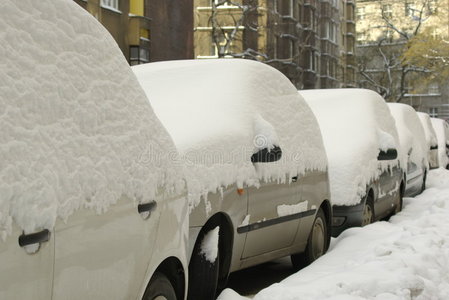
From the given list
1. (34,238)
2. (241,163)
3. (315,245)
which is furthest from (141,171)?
(315,245)

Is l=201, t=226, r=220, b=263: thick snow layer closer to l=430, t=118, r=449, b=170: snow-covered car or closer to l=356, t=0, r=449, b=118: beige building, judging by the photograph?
l=430, t=118, r=449, b=170: snow-covered car

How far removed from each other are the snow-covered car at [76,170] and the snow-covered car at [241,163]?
3.64 ft

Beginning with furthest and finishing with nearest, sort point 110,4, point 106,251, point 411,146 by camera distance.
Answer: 1. point 110,4
2. point 411,146
3. point 106,251

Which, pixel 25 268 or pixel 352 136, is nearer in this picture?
pixel 25 268

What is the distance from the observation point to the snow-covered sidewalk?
16.7 ft

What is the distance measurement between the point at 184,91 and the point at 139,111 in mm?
2451

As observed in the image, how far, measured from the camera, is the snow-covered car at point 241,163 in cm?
527

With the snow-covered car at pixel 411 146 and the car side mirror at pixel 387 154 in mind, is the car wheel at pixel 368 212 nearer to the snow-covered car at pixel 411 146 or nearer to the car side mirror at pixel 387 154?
the car side mirror at pixel 387 154

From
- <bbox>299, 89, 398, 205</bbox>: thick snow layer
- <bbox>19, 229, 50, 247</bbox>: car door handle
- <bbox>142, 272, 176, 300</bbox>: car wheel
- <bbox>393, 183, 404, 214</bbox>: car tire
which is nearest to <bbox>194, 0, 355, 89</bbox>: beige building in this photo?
<bbox>393, 183, 404, 214</bbox>: car tire

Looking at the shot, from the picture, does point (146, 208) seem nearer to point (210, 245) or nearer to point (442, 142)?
point (210, 245)

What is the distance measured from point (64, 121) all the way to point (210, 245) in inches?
91.4

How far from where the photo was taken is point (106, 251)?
3254mm

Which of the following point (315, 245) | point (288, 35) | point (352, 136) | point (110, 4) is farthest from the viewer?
point (288, 35)

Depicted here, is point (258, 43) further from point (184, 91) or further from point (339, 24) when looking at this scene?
point (184, 91)
